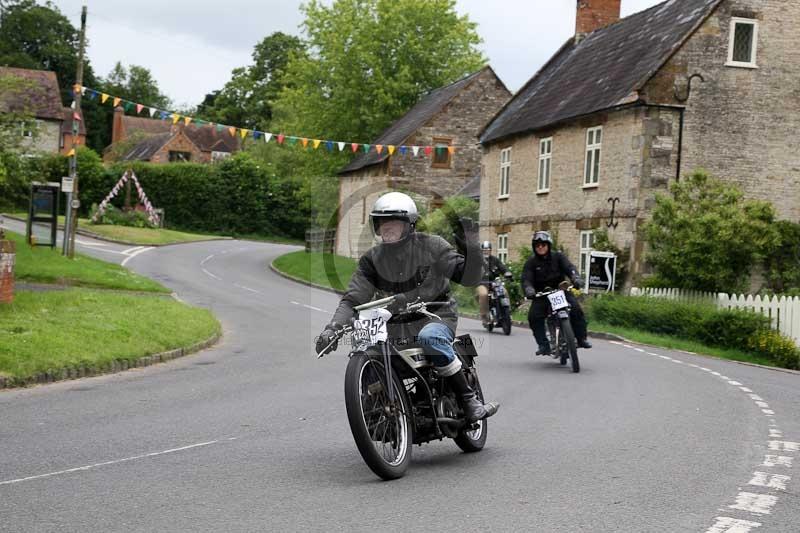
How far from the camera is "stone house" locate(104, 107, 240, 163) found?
100688mm

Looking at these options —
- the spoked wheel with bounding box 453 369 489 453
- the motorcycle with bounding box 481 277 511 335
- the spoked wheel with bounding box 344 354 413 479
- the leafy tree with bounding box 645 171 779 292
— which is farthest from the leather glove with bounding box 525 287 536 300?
the leafy tree with bounding box 645 171 779 292

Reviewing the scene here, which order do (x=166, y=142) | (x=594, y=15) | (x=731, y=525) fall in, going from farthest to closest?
(x=166, y=142) < (x=594, y=15) < (x=731, y=525)

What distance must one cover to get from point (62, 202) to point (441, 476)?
60.7m

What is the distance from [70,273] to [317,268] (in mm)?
17637

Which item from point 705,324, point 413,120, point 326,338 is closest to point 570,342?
point 326,338

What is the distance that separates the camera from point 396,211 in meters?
7.32

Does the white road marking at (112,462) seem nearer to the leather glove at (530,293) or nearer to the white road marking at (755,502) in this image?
the white road marking at (755,502)

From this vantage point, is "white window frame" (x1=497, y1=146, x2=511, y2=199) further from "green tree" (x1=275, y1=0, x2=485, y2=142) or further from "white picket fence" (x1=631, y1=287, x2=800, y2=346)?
"green tree" (x1=275, y1=0, x2=485, y2=142)

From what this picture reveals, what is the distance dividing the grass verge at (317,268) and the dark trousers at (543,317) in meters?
20.7

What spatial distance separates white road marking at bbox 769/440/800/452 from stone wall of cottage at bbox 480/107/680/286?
2002cm

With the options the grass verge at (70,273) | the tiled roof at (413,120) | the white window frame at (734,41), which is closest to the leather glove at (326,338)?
the grass verge at (70,273)

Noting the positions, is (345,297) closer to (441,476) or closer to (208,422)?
(441,476)

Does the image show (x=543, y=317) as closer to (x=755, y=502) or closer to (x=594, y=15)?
(x=755, y=502)

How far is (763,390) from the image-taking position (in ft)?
43.4
